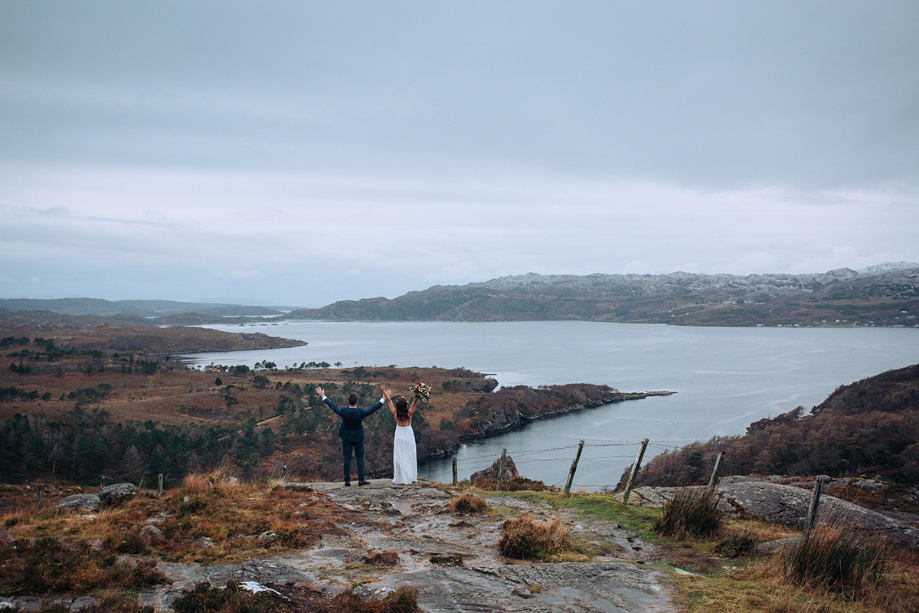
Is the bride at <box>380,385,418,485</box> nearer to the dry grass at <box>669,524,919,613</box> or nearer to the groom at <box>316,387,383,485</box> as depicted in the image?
the groom at <box>316,387,383,485</box>

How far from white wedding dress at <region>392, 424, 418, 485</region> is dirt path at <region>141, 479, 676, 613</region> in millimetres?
2268

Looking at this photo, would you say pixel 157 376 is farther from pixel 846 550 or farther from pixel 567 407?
pixel 846 550

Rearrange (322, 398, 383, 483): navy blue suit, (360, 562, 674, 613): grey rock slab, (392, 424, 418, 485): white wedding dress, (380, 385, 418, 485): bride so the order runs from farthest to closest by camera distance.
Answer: (392, 424, 418, 485): white wedding dress
(380, 385, 418, 485): bride
(322, 398, 383, 483): navy blue suit
(360, 562, 674, 613): grey rock slab

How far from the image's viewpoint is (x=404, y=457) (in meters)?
10.7

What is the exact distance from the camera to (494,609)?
4934 millimetres

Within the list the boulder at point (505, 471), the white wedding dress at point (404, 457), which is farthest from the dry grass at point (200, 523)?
the boulder at point (505, 471)

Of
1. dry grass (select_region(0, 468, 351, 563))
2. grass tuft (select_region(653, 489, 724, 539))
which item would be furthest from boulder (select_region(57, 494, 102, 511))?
grass tuft (select_region(653, 489, 724, 539))

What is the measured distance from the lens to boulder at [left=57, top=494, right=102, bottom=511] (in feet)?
29.6

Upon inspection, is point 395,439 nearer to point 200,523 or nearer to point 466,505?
point 466,505

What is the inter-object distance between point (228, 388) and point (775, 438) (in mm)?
56377

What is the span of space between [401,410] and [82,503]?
20.2ft

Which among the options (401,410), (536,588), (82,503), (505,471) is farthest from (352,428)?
(505,471)

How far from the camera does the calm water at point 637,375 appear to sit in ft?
142

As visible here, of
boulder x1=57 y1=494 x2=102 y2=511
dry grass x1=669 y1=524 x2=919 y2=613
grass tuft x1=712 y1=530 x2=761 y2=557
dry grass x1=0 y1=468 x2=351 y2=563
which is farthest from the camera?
boulder x1=57 y1=494 x2=102 y2=511
